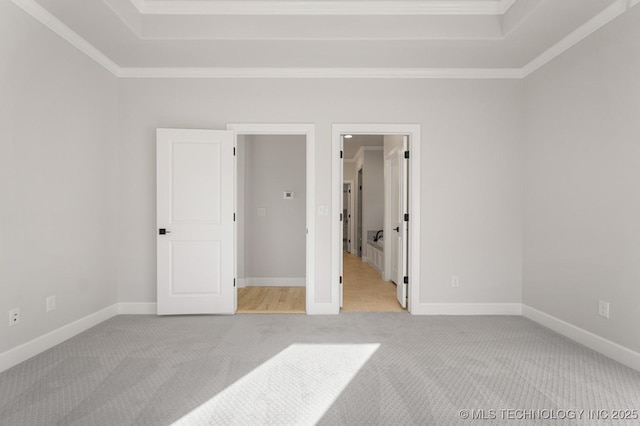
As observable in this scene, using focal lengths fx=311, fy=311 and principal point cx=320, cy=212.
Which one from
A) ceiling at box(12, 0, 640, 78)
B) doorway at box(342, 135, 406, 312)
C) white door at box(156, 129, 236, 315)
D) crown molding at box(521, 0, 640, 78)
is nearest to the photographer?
crown molding at box(521, 0, 640, 78)

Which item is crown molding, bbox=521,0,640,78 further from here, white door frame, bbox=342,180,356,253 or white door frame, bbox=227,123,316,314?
white door frame, bbox=342,180,356,253

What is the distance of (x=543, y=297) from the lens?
3275mm

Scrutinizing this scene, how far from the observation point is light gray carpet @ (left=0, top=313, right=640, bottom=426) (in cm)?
180

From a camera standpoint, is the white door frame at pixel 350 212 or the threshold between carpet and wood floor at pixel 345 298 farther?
the white door frame at pixel 350 212

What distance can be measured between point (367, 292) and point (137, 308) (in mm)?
2990

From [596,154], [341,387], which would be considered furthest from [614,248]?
[341,387]

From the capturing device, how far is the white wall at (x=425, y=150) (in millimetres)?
3568

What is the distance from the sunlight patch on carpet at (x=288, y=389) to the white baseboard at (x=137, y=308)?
1.87 meters

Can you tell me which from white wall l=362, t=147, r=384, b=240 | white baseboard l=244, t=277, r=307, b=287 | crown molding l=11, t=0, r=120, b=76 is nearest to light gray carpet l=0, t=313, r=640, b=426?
white baseboard l=244, t=277, r=307, b=287

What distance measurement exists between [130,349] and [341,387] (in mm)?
1844

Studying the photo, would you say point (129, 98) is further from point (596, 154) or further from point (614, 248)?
point (614, 248)

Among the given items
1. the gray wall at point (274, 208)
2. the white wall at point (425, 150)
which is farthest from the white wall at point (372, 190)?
the white wall at point (425, 150)

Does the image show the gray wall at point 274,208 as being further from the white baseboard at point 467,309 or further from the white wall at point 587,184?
the white wall at point 587,184

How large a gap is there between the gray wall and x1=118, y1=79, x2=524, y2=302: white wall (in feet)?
4.97
